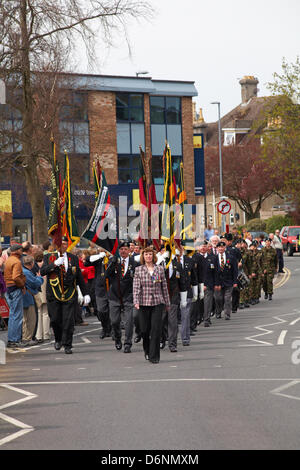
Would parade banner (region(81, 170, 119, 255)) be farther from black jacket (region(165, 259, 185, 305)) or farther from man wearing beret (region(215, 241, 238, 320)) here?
man wearing beret (region(215, 241, 238, 320))

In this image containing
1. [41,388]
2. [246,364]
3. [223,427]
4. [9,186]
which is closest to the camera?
[223,427]

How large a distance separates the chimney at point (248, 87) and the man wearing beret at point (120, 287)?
82.2 meters

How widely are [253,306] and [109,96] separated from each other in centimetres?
2984

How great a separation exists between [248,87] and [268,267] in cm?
7314

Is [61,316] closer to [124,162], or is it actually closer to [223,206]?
[223,206]

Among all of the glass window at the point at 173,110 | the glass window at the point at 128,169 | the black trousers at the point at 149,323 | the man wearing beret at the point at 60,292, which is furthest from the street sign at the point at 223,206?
the glass window at the point at 173,110

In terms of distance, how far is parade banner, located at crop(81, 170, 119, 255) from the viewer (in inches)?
596

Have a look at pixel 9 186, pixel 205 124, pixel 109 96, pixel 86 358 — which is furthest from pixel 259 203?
pixel 86 358

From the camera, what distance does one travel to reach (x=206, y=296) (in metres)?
18.8

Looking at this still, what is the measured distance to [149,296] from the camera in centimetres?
1289

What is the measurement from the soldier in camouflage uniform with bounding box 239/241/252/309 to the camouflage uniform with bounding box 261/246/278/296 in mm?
925

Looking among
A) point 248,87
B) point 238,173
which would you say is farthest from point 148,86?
point 248,87

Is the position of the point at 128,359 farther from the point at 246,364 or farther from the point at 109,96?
the point at 109,96

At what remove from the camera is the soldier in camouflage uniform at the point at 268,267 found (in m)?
24.5
